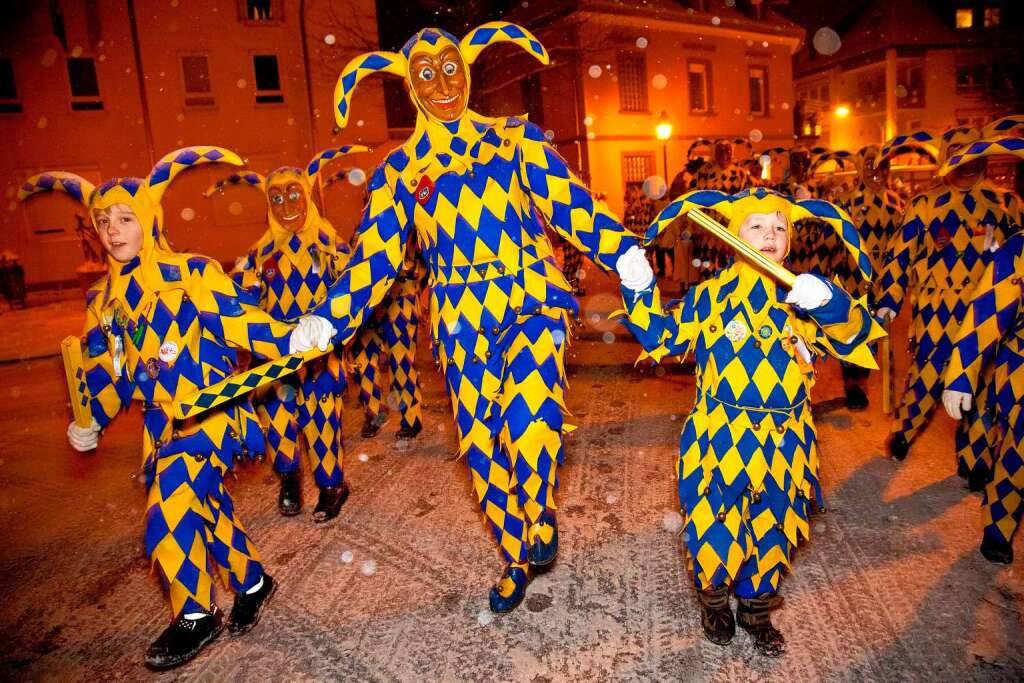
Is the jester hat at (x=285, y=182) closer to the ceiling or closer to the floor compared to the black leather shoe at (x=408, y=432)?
closer to the ceiling

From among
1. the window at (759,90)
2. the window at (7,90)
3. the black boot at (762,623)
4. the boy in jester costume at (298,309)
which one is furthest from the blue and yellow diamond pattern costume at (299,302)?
the window at (759,90)

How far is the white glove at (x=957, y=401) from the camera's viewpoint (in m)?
3.26

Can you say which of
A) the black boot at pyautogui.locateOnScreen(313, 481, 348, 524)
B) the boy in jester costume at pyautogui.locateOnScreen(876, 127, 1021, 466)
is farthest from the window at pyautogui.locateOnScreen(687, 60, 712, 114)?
the black boot at pyautogui.locateOnScreen(313, 481, 348, 524)

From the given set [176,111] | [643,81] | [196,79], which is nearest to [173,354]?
[176,111]

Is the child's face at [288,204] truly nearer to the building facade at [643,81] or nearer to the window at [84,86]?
the building facade at [643,81]

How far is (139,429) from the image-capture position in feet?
23.7

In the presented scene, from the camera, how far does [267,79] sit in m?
22.4

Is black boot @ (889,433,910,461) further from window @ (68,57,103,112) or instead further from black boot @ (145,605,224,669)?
window @ (68,57,103,112)

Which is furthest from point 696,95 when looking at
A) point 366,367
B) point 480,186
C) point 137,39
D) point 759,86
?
point 480,186

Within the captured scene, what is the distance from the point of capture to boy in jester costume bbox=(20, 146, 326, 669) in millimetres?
3154

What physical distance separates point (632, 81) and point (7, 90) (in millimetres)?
19654

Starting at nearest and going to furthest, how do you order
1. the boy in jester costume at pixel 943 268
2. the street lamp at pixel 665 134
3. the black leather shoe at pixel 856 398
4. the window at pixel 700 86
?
the boy in jester costume at pixel 943 268, the black leather shoe at pixel 856 398, the street lamp at pixel 665 134, the window at pixel 700 86

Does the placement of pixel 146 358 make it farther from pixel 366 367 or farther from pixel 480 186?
pixel 366 367

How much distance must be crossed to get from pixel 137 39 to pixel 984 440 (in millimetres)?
23776
